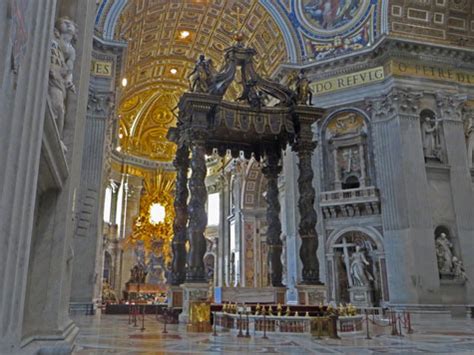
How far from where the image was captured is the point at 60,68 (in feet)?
11.6

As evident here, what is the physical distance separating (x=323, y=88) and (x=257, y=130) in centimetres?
661

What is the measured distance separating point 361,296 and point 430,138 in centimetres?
538

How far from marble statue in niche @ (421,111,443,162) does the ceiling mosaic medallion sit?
411 cm

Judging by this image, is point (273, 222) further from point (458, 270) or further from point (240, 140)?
point (458, 270)

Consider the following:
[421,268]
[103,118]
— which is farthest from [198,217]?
[421,268]

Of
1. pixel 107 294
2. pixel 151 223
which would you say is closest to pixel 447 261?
pixel 107 294

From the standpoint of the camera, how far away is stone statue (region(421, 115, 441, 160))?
1378 cm

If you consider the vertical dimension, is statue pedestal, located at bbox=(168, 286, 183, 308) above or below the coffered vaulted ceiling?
below

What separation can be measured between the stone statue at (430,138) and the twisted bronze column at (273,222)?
580 cm

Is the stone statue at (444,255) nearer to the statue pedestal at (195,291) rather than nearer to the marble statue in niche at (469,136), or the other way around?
the marble statue in niche at (469,136)

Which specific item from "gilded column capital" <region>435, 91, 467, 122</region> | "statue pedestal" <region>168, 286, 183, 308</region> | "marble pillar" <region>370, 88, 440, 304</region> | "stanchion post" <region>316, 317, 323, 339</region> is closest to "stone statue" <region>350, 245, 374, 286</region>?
"marble pillar" <region>370, 88, 440, 304</region>

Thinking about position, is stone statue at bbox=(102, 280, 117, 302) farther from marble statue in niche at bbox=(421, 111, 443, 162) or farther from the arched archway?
marble statue in niche at bbox=(421, 111, 443, 162)

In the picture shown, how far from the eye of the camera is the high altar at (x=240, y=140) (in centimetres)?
848

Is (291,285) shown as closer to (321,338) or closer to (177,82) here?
(321,338)
